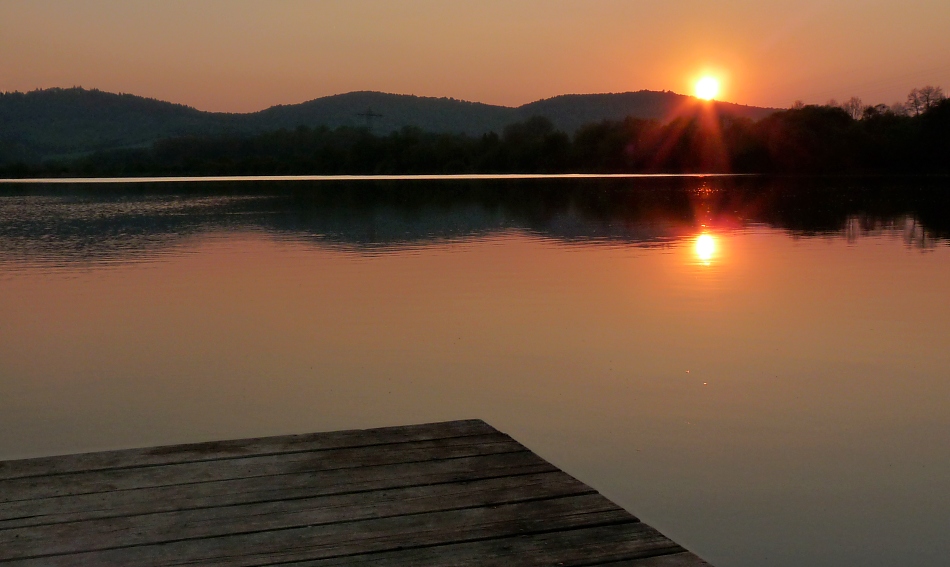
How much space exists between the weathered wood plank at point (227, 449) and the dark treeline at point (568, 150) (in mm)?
81128

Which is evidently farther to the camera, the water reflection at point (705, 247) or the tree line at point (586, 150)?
the tree line at point (586, 150)

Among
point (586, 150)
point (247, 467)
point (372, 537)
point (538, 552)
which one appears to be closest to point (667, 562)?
point (538, 552)

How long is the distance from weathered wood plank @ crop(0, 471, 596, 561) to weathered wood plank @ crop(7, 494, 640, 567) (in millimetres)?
61

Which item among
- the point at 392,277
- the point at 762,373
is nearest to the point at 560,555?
the point at 762,373


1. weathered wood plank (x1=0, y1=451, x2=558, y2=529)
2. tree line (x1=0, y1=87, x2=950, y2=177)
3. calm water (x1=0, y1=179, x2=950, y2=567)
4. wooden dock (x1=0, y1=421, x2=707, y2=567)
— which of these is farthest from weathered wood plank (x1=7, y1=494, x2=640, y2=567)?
tree line (x1=0, y1=87, x2=950, y2=177)

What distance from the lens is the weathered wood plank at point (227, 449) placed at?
4.22 metres

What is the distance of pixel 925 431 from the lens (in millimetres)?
5887

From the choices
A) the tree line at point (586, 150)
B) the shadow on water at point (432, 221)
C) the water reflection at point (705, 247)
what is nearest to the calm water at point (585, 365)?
the water reflection at point (705, 247)

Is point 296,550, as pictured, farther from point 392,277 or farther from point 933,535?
point 392,277

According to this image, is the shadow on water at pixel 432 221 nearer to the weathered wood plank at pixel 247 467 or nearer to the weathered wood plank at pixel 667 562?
the weathered wood plank at pixel 247 467

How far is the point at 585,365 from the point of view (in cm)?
776

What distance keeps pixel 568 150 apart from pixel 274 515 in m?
102

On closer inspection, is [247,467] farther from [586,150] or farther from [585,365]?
[586,150]

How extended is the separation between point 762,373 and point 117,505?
17.9 feet
